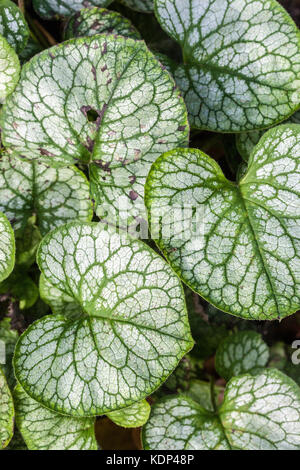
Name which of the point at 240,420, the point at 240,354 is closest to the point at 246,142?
the point at 240,354

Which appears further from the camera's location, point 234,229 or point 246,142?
point 246,142

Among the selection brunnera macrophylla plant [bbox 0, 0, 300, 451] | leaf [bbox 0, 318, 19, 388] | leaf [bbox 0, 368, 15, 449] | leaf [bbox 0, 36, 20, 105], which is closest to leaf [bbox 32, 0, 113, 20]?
brunnera macrophylla plant [bbox 0, 0, 300, 451]

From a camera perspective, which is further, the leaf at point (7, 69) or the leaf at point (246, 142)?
the leaf at point (246, 142)

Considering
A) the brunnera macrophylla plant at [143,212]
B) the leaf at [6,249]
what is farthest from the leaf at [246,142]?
the leaf at [6,249]

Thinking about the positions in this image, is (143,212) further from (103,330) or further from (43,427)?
(43,427)

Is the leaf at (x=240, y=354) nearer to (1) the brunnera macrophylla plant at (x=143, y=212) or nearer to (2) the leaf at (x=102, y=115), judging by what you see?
(1) the brunnera macrophylla plant at (x=143, y=212)

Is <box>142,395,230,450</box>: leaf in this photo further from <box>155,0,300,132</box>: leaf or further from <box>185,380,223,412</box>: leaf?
<box>155,0,300,132</box>: leaf
